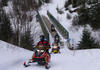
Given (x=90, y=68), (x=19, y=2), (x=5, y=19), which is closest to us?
(x=90, y=68)

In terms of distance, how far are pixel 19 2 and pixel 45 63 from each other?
425 inches

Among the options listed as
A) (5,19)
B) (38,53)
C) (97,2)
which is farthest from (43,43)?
(97,2)

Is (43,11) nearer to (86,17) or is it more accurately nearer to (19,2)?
(86,17)

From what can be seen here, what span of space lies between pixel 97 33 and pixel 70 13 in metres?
10.2

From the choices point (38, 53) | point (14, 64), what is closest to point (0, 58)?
point (14, 64)

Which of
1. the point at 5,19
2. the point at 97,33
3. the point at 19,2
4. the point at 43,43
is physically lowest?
the point at 97,33

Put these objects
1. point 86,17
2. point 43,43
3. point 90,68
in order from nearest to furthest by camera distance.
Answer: point 90,68 → point 43,43 → point 86,17

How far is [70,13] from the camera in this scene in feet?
106

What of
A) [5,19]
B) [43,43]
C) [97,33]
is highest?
[5,19]

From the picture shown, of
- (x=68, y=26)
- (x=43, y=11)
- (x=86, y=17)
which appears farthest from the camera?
(x=43, y=11)

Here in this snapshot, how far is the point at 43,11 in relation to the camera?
47406mm

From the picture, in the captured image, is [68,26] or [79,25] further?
[68,26]

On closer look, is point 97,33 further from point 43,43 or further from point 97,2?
point 43,43

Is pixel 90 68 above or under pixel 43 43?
under
